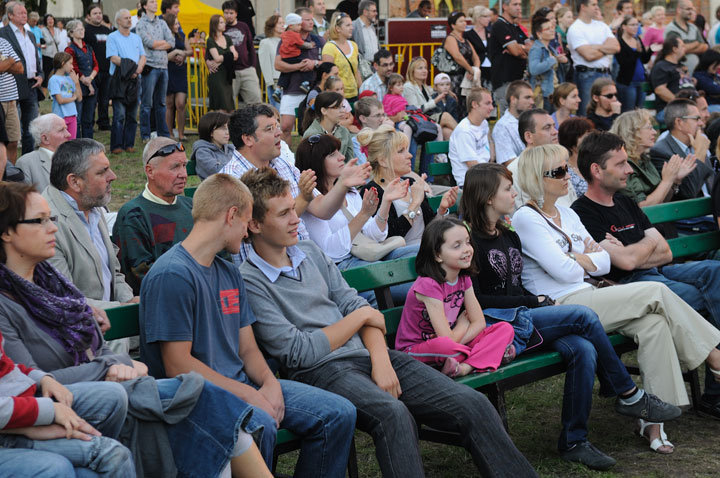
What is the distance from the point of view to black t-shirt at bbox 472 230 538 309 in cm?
516

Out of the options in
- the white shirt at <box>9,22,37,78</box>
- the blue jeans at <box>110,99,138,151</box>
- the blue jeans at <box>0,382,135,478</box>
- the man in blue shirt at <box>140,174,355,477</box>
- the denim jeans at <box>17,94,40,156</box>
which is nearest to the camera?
the blue jeans at <box>0,382,135,478</box>

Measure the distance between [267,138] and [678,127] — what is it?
13.6 ft

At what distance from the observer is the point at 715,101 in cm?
1306

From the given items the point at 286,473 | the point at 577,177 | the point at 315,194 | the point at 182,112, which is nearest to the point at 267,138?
the point at 315,194

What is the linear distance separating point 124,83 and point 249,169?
25.6 feet

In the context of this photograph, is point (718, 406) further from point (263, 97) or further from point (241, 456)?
point (263, 97)

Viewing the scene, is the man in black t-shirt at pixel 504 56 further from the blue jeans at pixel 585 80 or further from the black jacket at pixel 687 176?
the black jacket at pixel 687 176

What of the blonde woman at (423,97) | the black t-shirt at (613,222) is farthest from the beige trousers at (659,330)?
the blonde woman at (423,97)

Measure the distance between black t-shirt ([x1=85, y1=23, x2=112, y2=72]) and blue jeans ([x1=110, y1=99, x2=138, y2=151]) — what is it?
1.58 m

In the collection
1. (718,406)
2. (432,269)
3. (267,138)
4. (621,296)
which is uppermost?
(267,138)

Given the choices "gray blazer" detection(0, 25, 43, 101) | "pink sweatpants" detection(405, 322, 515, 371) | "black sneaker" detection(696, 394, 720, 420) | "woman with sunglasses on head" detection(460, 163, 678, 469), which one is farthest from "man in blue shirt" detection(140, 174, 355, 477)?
"gray blazer" detection(0, 25, 43, 101)

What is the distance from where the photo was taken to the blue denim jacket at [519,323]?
4.96 meters

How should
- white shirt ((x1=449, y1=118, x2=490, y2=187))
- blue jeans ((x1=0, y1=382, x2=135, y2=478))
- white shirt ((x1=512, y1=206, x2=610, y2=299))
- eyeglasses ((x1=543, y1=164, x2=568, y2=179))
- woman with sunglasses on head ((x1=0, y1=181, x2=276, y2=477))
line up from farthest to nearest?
white shirt ((x1=449, y1=118, x2=490, y2=187))
eyeglasses ((x1=543, y1=164, x2=568, y2=179))
white shirt ((x1=512, y1=206, x2=610, y2=299))
woman with sunglasses on head ((x1=0, y1=181, x2=276, y2=477))
blue jeans ((x1=0, y1=382, x2=135, y2=478))

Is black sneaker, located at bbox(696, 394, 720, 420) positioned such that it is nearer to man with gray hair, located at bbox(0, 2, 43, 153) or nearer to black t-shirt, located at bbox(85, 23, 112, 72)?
man with gray hair, located at bbox(0, 2, 43, 153)
